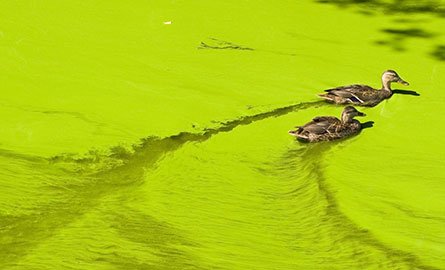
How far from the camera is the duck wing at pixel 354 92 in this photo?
5.70 m

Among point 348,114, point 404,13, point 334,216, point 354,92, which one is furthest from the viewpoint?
point 404,13

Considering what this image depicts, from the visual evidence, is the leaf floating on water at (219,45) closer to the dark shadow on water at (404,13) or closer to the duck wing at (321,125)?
the dark shadow on water at (404,13)

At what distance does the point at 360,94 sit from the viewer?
5.75m

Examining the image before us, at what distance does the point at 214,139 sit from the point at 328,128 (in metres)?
0.66

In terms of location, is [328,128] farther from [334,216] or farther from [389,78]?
[334,216]

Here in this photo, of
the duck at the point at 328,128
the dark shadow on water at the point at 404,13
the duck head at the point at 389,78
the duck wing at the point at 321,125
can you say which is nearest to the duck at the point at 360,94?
the duck head at the point at 389,78

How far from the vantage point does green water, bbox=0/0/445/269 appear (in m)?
3.60

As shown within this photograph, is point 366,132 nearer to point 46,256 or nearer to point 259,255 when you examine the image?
point 259,255

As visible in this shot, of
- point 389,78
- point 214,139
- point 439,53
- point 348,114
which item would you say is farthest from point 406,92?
point 214,139

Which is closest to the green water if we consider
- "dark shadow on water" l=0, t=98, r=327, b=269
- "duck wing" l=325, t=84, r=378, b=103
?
"dark shadow on water" l=0, t=98, r=327, b=269

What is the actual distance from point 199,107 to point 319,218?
5.48 ft

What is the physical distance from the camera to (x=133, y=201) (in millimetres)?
4020

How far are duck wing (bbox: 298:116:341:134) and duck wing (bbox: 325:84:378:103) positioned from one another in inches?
16.8

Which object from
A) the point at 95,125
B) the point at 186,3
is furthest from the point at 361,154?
the point at 186,3
